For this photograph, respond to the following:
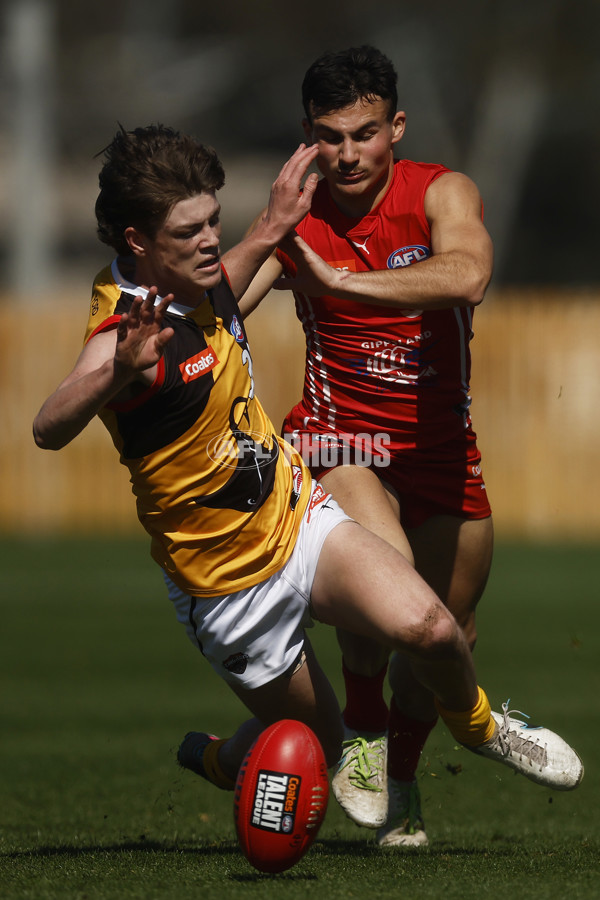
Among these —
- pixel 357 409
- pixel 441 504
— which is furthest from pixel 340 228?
pixel 441 504

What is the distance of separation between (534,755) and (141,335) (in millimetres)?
2386

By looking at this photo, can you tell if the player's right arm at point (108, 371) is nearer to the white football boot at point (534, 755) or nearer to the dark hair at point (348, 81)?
the dark hair at point (348, 81)

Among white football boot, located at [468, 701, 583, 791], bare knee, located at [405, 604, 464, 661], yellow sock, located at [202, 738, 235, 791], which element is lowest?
yellow sock, located at [202, 738, 235, 791]

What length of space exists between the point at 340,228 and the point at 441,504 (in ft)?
4.15

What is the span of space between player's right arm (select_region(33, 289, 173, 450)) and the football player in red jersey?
111 centimetres

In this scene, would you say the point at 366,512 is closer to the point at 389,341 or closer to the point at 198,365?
the point at 389,341

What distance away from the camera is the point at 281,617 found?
515 cm

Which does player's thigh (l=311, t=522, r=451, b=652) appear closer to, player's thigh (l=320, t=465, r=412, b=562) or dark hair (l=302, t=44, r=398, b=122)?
player's thigh (l=320, t=465, r=412, b=562)

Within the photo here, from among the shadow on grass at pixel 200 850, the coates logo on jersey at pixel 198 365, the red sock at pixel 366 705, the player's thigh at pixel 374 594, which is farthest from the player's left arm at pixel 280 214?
the shadow on grass at pixel 200 850

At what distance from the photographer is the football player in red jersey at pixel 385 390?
5.70 meters

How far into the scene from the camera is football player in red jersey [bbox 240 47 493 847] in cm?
570

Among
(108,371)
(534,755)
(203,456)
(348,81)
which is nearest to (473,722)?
(534,755)

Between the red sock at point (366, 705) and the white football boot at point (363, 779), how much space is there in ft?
0.13

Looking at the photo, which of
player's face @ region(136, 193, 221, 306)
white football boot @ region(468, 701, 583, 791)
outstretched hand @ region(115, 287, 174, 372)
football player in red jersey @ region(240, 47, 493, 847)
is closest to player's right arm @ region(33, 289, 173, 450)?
outstretched hand @ region(115, 287, 174, 372)
